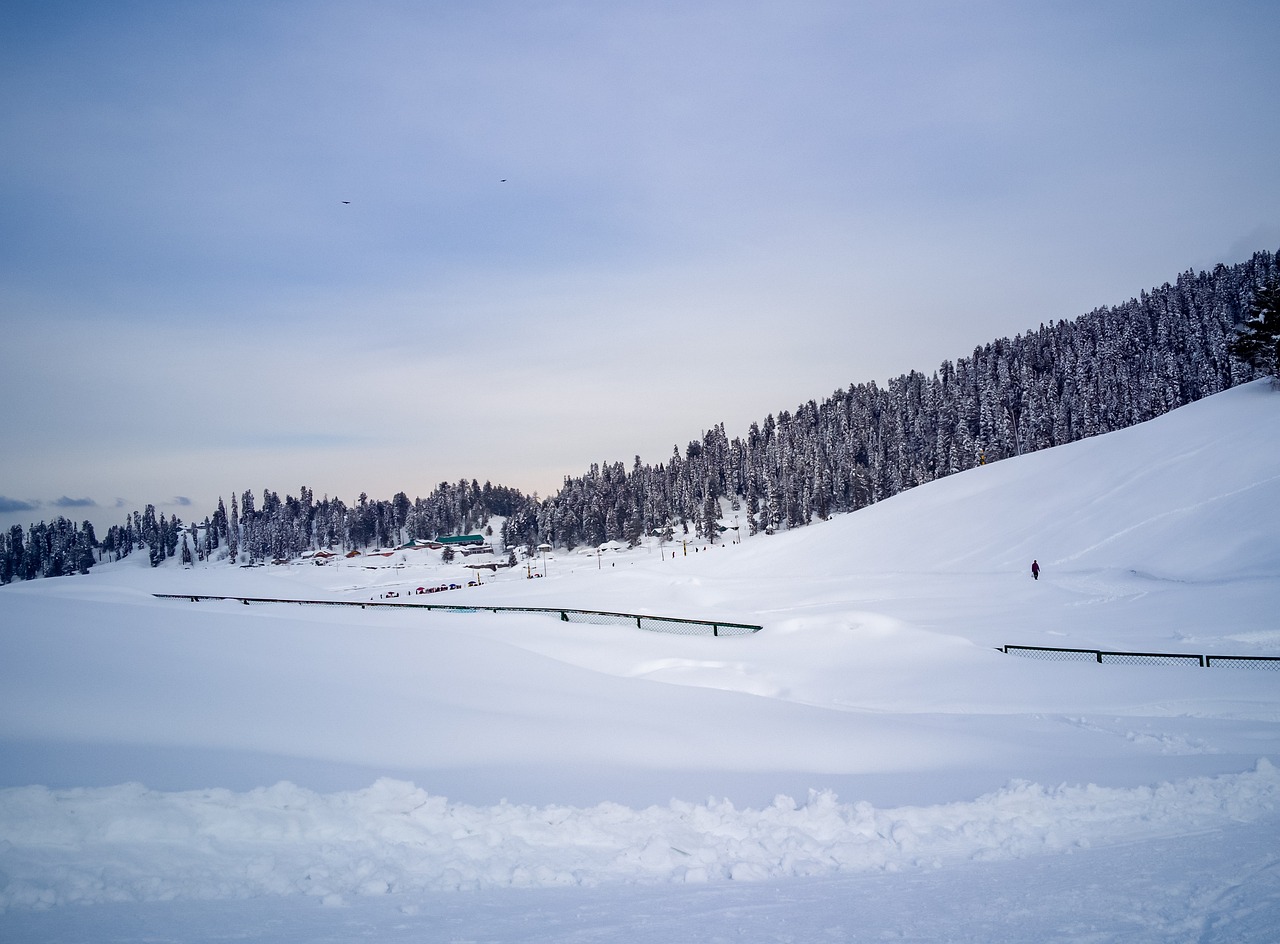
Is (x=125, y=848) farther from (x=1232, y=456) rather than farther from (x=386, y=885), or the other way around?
(x=1232, y=456)

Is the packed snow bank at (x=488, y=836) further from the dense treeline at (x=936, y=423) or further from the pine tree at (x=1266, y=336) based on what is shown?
the dense treeline at (x=936, y=423)

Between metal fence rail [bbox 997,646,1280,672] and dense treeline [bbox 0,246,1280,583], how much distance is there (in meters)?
78.8

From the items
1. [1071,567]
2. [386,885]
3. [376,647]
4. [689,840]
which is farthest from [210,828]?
[1071,567]

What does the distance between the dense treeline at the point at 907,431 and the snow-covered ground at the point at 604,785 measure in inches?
3414

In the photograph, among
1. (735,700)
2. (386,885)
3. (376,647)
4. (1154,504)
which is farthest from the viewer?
(1154,504)

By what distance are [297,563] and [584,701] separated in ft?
605

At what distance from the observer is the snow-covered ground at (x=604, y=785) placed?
6270mm

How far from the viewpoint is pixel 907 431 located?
5674 inches

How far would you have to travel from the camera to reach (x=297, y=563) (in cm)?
17500

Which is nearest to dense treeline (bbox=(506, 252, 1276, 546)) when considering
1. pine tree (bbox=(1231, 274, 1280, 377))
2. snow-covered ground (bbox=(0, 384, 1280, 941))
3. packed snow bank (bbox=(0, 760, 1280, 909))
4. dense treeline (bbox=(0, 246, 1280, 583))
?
dense treeline (bbox=(0, 246, 1280, 583))

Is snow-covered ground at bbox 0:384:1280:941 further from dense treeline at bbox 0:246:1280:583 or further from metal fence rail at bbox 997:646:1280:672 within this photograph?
dense treeline at bbox 0:246:1280:583

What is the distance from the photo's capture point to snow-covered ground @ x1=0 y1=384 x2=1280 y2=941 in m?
6.27

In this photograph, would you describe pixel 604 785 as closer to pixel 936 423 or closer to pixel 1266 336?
pixel 1266 336

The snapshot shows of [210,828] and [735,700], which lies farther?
[735,700]
